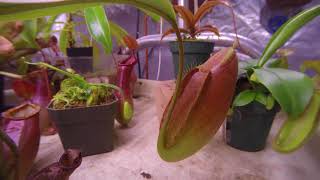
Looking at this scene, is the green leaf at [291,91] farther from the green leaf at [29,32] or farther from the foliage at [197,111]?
the green leaf at [29,32]

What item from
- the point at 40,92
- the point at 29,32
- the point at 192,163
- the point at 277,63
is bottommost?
the point at 192,163

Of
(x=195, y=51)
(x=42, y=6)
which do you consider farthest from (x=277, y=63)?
(x=42, y=6)

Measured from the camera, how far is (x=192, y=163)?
56 centimetres

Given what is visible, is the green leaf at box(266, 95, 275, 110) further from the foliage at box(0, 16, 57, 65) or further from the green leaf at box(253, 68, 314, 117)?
the foliage at box(0, 16, 57, 65)

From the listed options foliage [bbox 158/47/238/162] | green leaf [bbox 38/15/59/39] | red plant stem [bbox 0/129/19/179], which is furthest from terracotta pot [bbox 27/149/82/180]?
green leaf [bbox 38/15/59/39]

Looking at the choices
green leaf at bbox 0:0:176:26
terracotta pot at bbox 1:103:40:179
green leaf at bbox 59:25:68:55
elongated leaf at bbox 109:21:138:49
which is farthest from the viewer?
green leaf at bbox 59:25:68:55

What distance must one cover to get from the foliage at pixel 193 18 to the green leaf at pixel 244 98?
28cm

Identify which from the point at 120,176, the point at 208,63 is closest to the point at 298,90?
the point at 208,63

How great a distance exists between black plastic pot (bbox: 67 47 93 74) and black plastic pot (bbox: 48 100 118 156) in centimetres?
36

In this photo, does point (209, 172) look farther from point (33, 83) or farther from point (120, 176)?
point (33, 83)

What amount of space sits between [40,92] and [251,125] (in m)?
0.70

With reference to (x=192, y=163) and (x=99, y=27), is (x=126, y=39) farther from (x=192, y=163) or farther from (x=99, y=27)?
(x=192, y=163)

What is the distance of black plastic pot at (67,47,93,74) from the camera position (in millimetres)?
892

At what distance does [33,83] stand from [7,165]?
485 mm
